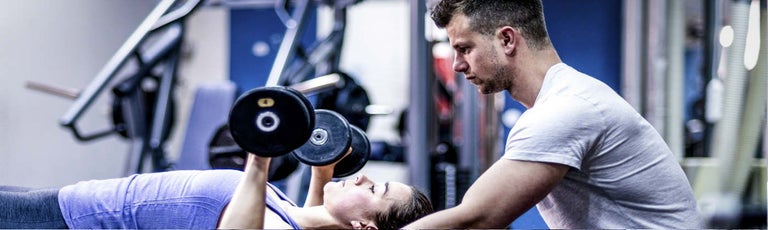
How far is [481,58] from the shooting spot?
1808mm

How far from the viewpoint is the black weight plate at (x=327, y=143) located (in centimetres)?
192

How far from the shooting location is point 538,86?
182 cm

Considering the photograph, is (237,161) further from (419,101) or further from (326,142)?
(326,142)

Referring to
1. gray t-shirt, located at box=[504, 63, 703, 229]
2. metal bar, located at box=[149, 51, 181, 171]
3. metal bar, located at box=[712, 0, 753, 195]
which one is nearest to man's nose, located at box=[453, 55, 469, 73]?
gray t-shirt, located at box=[504, 63, 703, 229]

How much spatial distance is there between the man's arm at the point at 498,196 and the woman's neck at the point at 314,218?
0.43 metres

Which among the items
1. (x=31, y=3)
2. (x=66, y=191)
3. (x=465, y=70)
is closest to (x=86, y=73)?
(x=31, y=3)

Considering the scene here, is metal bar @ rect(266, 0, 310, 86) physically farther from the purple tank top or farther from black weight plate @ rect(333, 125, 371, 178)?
the purple tank top

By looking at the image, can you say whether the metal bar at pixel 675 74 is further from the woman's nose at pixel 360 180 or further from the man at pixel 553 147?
the woman's nose at pixel 360 180

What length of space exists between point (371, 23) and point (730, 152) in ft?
16.0

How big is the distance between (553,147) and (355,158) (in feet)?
2.17

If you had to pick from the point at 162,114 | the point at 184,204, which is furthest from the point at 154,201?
the point at 162,114

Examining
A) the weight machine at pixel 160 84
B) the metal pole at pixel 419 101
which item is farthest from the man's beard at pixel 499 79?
the weight machine at pixel 160 84

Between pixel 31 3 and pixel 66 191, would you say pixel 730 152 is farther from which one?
pixel 31 3

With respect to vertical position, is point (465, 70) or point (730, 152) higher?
point (465, 70)
